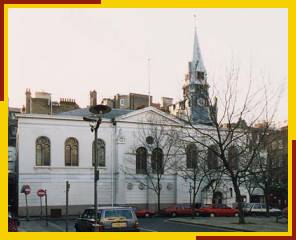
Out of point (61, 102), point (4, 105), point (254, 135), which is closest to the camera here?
point (4, 105)

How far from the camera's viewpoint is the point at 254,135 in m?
38.4

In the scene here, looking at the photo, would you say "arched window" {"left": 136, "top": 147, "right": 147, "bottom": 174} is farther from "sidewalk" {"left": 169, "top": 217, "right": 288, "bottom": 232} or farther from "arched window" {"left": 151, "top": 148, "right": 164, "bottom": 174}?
"sidewalk" {"left": 169, "top": 217, "right": 288, "bottom": 232}

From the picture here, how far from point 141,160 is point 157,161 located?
6.42ft

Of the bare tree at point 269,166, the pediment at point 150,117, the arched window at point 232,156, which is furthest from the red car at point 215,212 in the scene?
the pediment at point 150,117

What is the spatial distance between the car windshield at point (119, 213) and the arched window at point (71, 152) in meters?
32.9

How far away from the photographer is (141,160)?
5675 cm

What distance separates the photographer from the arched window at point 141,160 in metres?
56.3

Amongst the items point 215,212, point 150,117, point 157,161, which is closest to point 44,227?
point 215,212

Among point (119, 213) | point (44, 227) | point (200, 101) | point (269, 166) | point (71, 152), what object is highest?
point (200, 101)

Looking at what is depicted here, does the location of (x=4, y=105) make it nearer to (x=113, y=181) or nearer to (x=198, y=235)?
(x=198, y=235)

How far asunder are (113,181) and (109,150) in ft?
11.0

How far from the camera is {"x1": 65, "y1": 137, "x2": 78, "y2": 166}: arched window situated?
175ft

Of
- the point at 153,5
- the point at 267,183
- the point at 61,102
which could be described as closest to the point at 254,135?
the point at 267,183

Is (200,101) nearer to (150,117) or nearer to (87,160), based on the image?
(150,117)
